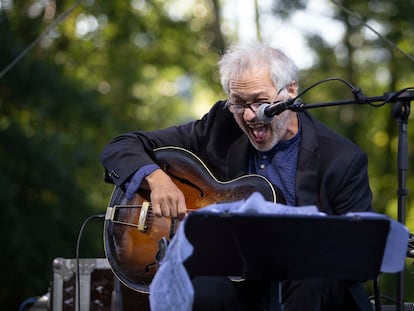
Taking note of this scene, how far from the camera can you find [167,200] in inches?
121

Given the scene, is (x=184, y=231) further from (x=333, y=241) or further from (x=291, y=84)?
(x=291, y=84)

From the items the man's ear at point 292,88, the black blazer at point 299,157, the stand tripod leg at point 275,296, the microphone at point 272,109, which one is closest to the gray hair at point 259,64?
the man's ear at point 292,88

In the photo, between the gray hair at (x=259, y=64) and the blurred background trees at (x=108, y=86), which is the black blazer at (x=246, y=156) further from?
the blurred background trees at (x=108, y=86)

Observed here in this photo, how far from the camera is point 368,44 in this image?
11172 mm

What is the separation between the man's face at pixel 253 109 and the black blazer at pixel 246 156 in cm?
11

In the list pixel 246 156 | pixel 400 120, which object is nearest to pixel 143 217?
pixel 246 156

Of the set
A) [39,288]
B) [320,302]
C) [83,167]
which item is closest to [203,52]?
[83,167]

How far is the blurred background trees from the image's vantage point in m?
8.52

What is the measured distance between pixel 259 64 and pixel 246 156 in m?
0.41

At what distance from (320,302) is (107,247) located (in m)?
1.01

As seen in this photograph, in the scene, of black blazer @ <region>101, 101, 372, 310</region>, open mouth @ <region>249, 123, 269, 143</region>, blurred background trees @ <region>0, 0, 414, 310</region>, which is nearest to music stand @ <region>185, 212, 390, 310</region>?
black blazer @ <region>101, 101, 372, 310</region>

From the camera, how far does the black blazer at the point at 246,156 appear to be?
314 centimetres

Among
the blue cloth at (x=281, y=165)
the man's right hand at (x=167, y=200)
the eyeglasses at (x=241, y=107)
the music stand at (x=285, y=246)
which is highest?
the eyeglasses at (x=241, y=107)

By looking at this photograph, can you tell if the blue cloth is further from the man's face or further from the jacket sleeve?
the jacket sleeve
